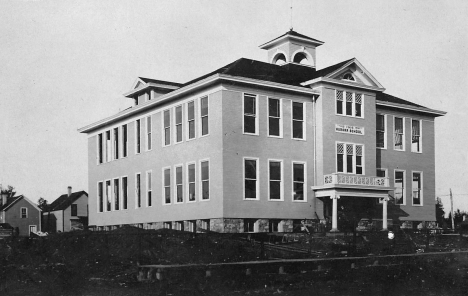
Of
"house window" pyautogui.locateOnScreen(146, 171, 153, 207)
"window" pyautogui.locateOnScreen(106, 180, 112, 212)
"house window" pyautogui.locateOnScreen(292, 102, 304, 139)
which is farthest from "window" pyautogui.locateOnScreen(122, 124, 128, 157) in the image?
"house window" pyautogui.locateOnScreen(292, 102, 304, 139)

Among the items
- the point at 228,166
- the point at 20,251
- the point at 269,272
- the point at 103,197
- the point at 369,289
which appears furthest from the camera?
the point at 103,197

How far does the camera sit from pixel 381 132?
4003 cm

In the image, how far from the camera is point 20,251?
1012 inches

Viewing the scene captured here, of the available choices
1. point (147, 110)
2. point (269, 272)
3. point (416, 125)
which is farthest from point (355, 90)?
point (269, 272)

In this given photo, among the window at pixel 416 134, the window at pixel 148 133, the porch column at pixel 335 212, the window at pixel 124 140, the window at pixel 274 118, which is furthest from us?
the window at pixel 124 140

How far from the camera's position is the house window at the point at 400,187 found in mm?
39950

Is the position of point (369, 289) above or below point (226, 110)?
below

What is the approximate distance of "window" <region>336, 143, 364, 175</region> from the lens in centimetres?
3634

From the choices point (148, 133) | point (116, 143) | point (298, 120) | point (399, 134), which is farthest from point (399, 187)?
point (116, 143)

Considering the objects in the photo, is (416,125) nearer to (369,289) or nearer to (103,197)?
(103,197)

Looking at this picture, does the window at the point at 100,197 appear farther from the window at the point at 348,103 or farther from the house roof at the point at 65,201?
the house roof at the point at 65,201

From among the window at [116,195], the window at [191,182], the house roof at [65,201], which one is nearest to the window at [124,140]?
the window at [116,195]

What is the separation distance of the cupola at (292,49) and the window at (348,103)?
20.0ft

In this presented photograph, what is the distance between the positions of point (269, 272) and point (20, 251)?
11.4 meters
